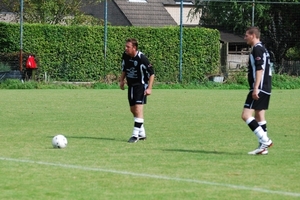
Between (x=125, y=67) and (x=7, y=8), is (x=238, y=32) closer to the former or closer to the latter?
(x=7, y=8)

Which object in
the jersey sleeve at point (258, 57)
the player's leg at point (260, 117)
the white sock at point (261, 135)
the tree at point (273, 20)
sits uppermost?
the tree at point (273, 20)

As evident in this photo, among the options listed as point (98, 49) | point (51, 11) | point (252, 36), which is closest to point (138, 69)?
point (252, 36)

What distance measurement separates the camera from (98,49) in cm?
3406

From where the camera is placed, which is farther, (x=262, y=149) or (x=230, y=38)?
(x=230, y=38)

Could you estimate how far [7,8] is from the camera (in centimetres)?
4694

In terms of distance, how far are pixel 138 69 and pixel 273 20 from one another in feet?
89.3

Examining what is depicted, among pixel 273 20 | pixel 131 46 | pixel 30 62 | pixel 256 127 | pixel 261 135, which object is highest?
pixel 273 20

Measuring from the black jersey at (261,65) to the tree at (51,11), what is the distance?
108 ft

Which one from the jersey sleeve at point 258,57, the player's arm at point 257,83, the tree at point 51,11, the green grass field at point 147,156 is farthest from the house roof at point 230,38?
the player's arm at point 257,83

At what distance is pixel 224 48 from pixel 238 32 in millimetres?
1333

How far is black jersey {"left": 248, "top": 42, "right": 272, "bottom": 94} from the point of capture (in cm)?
1158

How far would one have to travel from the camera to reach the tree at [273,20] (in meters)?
39.1

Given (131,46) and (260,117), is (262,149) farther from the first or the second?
(131,46)

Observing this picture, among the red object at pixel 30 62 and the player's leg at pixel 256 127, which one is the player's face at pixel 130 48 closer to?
the player's leg at pixel 256 127
